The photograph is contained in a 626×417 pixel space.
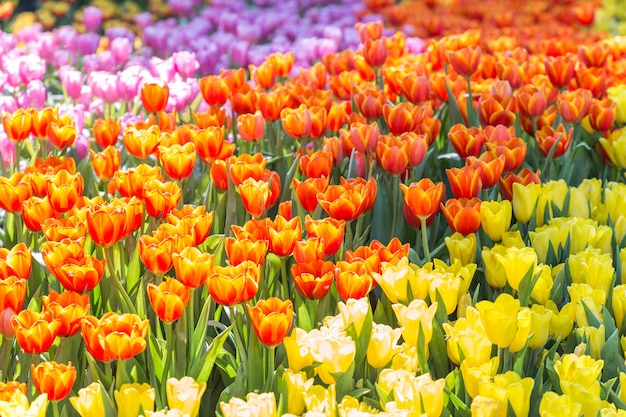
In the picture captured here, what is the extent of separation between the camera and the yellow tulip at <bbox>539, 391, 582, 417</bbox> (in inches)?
54.1

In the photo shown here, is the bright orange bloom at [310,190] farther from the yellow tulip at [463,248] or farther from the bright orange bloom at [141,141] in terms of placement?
the bright orange bloom at [141,141]

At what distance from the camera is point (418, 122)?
261cm

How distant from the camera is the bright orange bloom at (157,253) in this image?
5.67 feet

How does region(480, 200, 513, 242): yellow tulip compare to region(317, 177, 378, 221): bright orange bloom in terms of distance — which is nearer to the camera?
region(317, 177, 378, 221): bright orange bloom

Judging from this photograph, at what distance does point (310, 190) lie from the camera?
6.97 ft

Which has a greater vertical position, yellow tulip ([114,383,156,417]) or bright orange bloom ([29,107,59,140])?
bright orange bloom ([29,107,59,140])

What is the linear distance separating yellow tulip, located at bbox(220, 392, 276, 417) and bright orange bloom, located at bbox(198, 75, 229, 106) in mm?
1691

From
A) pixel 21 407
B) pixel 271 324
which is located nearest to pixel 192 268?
pixel 271 324

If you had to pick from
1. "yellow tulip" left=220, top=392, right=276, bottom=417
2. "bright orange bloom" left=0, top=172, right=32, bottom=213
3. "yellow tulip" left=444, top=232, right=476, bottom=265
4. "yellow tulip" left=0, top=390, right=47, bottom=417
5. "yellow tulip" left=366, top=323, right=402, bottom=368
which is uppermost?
"bright orange bloom" left=0, top=172, right=32, bottom=213

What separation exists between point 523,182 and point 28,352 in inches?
54.2

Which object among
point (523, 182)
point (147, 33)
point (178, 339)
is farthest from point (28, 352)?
point (147, 33)

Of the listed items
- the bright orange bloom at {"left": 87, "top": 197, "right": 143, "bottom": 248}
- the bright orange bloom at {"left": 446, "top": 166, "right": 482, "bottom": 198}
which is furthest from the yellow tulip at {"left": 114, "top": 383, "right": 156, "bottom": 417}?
the bright orange bloom at {"left": 446, "top": 166, "right": 482, "bottom": 198}

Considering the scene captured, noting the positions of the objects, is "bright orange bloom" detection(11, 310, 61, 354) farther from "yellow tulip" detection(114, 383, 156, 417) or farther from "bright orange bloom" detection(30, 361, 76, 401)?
"yellow tulip" detection(114, 383, 156, 417)

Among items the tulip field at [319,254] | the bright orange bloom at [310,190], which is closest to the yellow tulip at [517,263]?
the tulip field at [319,254]
